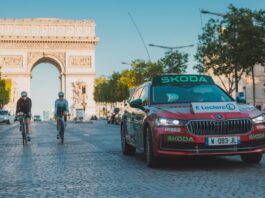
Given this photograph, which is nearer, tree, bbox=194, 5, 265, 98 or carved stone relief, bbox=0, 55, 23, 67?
tree, bbox=194, 5, 265, 98

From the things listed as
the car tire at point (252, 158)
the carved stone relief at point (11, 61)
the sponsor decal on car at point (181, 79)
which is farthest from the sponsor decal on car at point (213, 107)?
the carved stone relief at point (11, 61)

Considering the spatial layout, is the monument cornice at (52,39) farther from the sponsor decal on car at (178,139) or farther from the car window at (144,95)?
the sponsor decal on car at (178,139)

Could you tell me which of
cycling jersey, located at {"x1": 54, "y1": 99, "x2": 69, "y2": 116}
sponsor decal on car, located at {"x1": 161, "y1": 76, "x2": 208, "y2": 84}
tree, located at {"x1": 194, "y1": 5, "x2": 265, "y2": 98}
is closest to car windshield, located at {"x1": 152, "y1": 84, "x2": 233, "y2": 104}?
sponsor decal on car, located at {"x1": 161, "y1": 76, "x2": 208, "y2": 84}

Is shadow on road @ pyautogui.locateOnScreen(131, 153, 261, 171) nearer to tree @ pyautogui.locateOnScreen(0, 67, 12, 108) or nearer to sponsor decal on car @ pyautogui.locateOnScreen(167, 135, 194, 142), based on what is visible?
sponsor decal on car @ pyautogui.locateOnScreen(167, 135, 194, 142)

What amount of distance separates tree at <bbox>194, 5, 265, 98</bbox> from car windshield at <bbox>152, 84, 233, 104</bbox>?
778 inches

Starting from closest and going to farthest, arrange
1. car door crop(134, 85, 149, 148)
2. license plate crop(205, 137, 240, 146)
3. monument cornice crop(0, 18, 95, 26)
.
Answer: license plate crop(205, 137, 240, 146) → car door crop(134, 85, 149, 148) → monument cornice crop(0, 18, 95, 26)

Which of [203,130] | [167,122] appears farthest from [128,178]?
[203,130]

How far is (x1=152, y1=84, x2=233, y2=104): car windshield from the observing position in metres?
10.5

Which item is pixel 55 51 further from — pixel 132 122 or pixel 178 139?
pixel 178 139

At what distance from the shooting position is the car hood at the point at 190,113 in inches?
358

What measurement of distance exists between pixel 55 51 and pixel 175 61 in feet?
135

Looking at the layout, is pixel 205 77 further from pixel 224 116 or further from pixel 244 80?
pixel 244 80

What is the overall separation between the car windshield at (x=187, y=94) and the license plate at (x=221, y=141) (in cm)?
146

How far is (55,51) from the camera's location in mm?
95812
